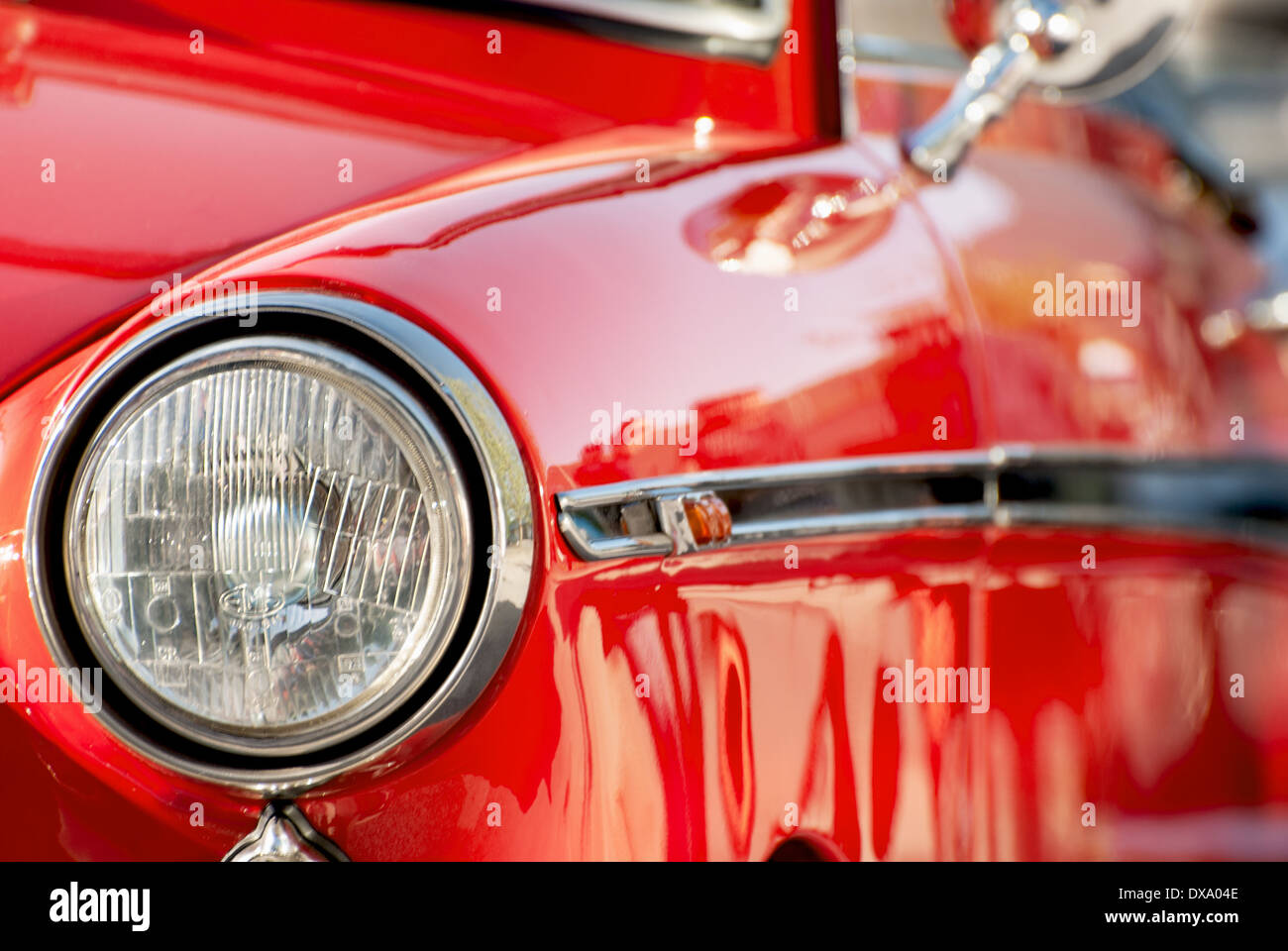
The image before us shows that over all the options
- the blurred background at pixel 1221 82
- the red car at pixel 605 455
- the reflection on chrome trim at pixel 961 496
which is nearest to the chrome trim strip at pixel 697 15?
the red car at pixel 605 455

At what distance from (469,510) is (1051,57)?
0.82 m

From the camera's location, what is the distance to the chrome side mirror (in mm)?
1278

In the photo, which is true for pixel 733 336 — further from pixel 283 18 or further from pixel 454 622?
pixel 283 18

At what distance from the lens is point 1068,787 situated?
128 cm

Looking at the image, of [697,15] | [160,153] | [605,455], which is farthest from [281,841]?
[697,15]

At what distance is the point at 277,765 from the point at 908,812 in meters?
0.58

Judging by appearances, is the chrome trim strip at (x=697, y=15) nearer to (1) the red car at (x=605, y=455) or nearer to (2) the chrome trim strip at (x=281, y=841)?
(1) the red car at (x=605, y=455)

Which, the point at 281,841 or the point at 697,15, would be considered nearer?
the point at 281,841

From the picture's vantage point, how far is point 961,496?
3.80ft

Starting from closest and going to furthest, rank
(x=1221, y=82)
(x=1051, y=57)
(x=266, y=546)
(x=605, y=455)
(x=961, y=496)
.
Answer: (x=266, y=546)
(x=605, y=455)
(x=961, y=496)
(x=1051, y=57)
(x=1221, y=82)

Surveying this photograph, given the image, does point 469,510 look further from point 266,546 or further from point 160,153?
point 160,153

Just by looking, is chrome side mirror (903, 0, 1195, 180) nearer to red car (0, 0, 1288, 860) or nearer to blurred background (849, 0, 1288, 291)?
red car (0, 0, 1288, 860)

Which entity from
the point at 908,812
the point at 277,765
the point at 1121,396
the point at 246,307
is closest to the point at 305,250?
the point at 246,307

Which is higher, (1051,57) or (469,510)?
(1051,57)
